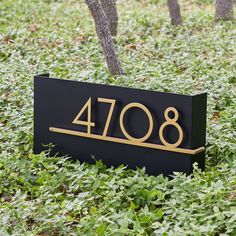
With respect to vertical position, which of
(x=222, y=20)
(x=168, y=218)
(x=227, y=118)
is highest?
(x=222, y=20)

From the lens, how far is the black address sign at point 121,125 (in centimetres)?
554

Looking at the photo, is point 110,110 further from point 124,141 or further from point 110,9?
point 110,9

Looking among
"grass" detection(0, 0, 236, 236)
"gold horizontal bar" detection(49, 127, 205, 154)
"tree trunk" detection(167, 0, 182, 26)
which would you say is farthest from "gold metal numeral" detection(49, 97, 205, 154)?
"tree trunk" detection(167, 0, 182, 26)

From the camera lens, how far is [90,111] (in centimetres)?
616

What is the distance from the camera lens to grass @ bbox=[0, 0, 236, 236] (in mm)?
4828

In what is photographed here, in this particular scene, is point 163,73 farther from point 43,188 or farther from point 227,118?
point 43,188

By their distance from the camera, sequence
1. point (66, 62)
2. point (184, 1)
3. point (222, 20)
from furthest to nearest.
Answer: point (184, 1) → point (222, 20) → point (66, 62)

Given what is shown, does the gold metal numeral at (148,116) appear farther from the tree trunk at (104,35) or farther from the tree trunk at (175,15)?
the tree trunk at (175,15)

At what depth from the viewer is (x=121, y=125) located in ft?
19.4

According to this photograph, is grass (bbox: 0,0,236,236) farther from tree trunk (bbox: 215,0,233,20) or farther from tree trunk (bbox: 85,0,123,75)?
tree trunk (bbox: 215,0,233,20)

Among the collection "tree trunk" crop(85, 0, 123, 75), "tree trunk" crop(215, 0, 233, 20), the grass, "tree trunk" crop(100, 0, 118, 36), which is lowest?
the grass

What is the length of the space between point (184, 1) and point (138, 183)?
14.5 meters

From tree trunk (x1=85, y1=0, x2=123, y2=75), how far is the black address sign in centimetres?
202

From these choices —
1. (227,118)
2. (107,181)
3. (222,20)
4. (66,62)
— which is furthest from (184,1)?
(107,181)
